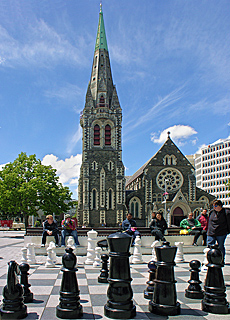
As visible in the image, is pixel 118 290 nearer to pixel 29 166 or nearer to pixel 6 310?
pixel 6 310

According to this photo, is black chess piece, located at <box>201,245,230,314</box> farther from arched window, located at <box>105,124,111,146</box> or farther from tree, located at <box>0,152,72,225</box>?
arched window, located at <box>105,124,111,146</box>

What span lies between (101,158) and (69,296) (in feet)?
147

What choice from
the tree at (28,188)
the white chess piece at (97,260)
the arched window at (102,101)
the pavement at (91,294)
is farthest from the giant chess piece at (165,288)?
the arched window at (102,101)

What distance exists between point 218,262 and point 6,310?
3.29 m

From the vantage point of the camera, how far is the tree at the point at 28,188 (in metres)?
28.4

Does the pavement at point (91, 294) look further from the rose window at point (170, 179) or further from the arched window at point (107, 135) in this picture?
the arched window at point (107, 135)

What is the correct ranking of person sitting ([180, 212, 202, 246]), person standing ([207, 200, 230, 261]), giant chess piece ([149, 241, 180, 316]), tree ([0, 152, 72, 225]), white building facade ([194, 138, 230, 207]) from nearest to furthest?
giant chess piece ([149, 241, 180, 316]) → person standing ([207, 200, 230, 261]) → person sitting ([180, 212, 202, 246]) → tree ([0, 152, 72, 225]) → white building facade ([194, 138, 230, 207])

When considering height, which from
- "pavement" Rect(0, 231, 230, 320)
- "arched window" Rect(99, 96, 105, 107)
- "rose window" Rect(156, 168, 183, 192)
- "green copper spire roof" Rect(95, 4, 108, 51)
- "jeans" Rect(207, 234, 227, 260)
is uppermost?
"green copper spire roof" Rect(95, 4, 108, 51)

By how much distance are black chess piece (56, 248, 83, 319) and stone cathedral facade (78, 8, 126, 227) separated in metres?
42.3

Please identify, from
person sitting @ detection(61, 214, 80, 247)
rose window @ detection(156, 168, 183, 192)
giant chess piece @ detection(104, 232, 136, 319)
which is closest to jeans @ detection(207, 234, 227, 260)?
giant chess piece @ detection(104, 232, 136, 319)

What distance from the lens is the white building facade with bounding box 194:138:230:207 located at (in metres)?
87.8

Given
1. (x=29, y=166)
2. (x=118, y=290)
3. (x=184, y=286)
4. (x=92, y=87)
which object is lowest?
(x=184, y=286)

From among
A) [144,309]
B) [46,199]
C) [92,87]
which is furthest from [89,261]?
[92,87]

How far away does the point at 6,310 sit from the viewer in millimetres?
4492
